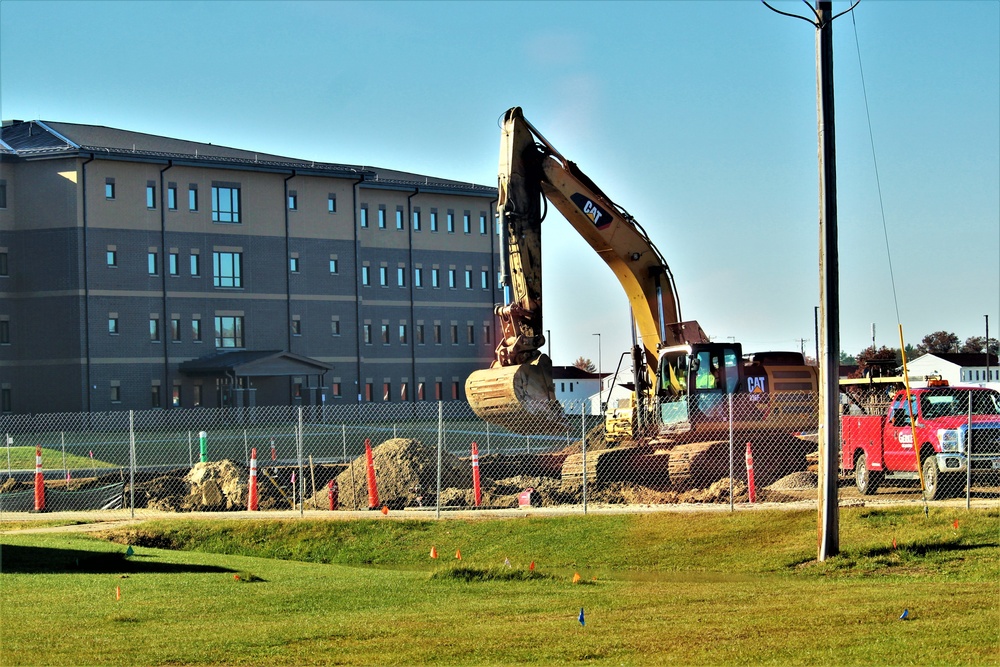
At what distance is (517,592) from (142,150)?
51763 millimetres

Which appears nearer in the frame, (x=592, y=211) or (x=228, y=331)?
(x=592, y=211)

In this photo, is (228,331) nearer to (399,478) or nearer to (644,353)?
(399,478)

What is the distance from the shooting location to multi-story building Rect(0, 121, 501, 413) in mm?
59250

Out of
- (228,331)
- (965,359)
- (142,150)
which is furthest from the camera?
(965,359)

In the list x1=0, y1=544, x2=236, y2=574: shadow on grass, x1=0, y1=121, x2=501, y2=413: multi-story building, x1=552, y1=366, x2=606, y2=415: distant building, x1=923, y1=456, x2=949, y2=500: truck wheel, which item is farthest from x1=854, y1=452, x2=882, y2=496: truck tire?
x1=552, y1=366, x2=606, y2=415: distant building

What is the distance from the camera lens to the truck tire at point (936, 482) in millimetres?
21328

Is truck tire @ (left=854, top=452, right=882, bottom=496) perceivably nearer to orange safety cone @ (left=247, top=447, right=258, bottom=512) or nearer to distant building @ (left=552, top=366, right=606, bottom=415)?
orange safety cone @ (left=247, top=447, right=258, bottom=512)

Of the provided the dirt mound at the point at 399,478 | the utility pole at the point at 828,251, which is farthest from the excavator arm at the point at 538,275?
the utility pole at the point at 828,251

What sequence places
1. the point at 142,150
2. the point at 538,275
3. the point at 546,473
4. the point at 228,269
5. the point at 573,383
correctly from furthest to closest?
the point at 573,383
the point at 228,269
the point at 142,150
the point at 546,473
the point at 538,275

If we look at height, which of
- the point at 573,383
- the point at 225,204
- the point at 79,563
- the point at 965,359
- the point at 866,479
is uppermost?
the point at 225,204

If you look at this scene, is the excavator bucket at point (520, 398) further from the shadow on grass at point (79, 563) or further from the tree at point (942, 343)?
the tree at point (942, 343)

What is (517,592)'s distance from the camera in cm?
1441

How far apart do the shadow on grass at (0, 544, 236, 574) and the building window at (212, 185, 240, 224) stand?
155ft

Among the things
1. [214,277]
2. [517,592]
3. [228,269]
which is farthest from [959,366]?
[517,592]
